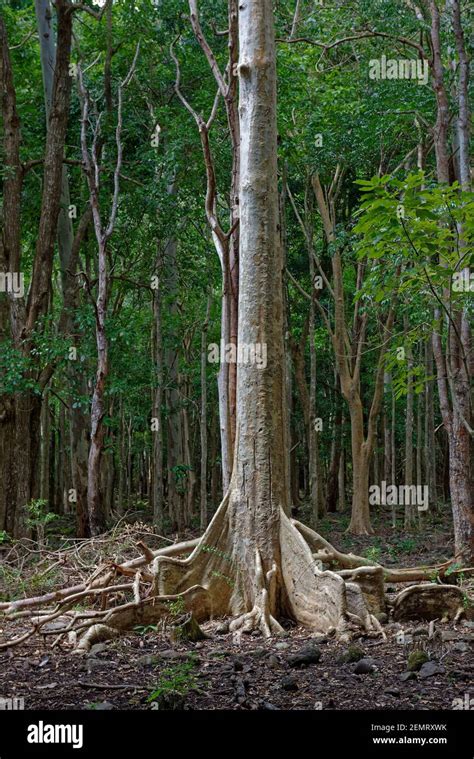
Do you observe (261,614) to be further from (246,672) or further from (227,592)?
(246,672)

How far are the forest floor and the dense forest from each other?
7 centimetres

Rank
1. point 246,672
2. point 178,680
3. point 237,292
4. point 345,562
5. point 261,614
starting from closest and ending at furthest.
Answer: point 178,680 < point 246,672 < point 261,614 < point 345,562 < point 237,292

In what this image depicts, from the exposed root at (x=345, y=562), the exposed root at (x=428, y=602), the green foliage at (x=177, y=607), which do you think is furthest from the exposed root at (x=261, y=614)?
the exposed root at (x=428, y=602)

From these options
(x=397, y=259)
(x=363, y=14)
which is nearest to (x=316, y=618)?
(x=397, y=259)

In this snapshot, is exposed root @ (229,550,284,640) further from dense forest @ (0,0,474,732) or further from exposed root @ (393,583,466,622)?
exposed root @ (393,583,466,622)

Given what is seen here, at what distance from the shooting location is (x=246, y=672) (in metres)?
5.84

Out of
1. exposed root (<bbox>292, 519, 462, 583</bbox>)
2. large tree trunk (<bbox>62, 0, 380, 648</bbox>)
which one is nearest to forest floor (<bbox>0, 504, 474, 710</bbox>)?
large tree trunk (<bbox>62, 0, 380, 648</bbox>)

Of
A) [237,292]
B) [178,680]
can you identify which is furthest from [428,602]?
[237,292]

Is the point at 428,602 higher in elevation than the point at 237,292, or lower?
lower

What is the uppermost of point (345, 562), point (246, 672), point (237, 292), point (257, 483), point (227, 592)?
point (237, 292)

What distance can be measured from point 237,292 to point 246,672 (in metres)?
4.35

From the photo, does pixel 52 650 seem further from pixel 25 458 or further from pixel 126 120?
pixel 126 120

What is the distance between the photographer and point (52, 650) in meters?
6.77

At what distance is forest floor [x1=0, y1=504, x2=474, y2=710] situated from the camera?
16.6ft
